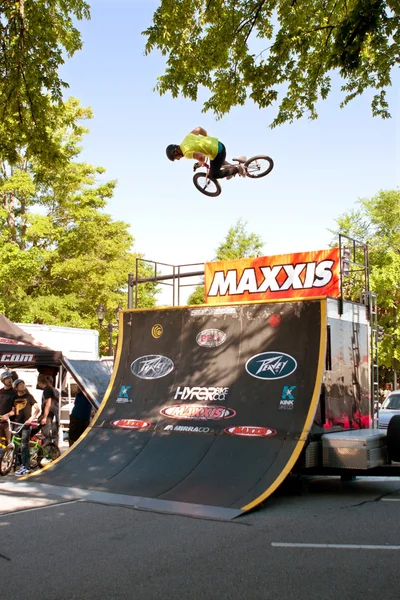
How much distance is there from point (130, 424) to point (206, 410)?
161cm

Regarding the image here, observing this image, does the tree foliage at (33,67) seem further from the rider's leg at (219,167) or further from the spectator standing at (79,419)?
the spectator standing at (79,419)

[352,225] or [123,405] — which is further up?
[352,225]

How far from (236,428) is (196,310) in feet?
8.49

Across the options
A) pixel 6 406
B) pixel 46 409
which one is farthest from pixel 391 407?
pixel 6 406

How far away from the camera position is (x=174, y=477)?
31.8 feet

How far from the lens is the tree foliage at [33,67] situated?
9.60 meters

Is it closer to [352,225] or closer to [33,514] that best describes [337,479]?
[33,514]

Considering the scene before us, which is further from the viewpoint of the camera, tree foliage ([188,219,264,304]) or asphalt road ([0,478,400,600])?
tree foliage ([188,219,264,304])

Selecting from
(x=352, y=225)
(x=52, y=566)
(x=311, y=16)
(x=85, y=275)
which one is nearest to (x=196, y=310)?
(x=311, y=16)

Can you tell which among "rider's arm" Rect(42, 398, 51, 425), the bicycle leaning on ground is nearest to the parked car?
the bicycle leaning on ground

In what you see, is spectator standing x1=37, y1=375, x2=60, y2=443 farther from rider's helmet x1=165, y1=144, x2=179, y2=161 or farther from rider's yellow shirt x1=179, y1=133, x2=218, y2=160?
rider's yellow shirt x1=179, y1=133, x2=218, y2=160

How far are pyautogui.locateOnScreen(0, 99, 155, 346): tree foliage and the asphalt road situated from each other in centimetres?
2077

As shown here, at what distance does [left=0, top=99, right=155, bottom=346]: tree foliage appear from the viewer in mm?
28766

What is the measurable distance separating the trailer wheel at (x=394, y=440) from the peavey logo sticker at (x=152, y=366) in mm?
4064
